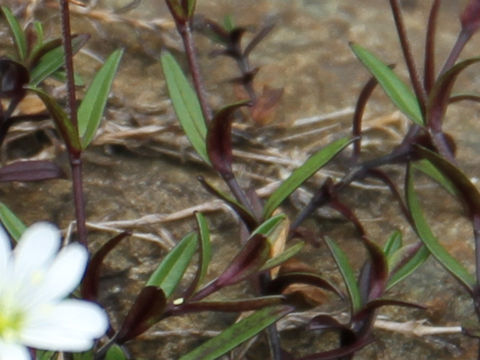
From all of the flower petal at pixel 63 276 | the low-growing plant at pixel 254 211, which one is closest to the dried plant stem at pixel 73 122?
the low-growing plant at pixel 254 211

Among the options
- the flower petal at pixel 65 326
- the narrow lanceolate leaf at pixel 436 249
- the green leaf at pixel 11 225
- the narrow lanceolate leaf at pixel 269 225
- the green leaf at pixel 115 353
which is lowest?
the green leaf at pixel 115 353

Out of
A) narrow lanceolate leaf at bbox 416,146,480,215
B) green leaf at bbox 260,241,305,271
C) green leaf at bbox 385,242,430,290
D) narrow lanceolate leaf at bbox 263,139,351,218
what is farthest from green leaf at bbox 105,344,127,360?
narrow lanceolate leaf at bbox 416,146,480,215

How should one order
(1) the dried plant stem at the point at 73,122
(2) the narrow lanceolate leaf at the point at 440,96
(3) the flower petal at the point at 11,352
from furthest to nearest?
(2) the narrow lanceolate leaf at the point at 440,96, (1) the dried plant stem at the point at 73,122, (3) the flower petal at the point at 11,352

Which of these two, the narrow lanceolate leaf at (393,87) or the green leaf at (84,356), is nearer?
the green leaf at (84,356)

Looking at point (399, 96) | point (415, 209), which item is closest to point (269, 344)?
point (415, 209)

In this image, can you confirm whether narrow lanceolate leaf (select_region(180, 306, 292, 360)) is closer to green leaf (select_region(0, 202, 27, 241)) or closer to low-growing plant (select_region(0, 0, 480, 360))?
low-growing plant (select_region(0, 0, 480, 360))

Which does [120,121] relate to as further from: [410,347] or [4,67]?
[410,347]

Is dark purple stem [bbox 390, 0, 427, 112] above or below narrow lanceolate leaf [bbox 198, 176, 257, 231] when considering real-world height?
above

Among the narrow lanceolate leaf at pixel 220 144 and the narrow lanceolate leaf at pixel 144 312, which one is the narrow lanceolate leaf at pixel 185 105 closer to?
the narrow lanceolate leaf at pixel 220 144
